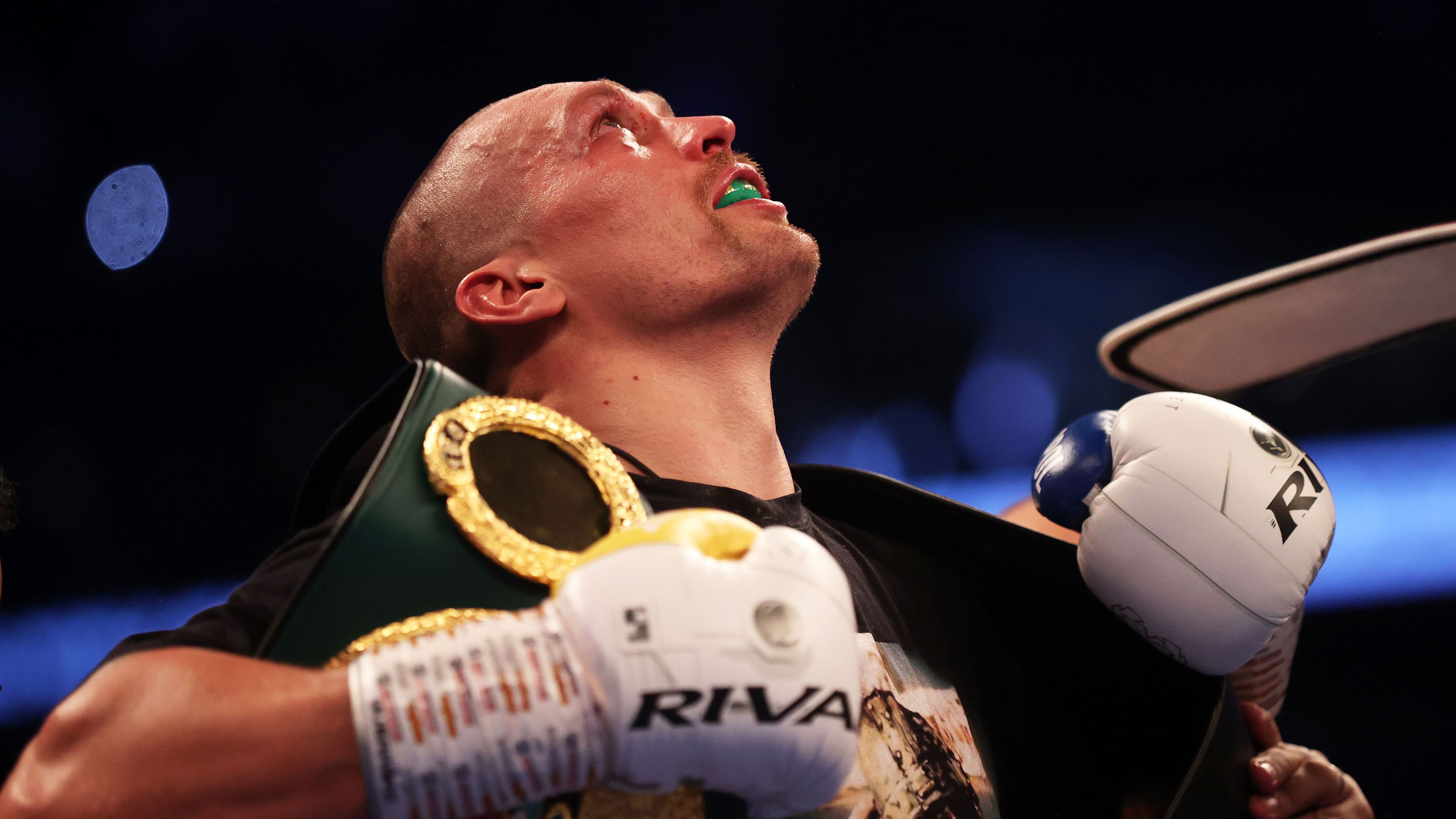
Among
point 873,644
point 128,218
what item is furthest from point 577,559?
point 128,218

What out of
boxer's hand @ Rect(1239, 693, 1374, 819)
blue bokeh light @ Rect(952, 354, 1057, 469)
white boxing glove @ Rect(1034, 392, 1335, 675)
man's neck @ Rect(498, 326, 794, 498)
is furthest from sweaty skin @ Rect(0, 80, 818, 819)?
blue bokeh light @ Rect(952, 354, 1057, 469)

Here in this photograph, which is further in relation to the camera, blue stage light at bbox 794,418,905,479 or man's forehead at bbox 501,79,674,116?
blue stage light at bbox 794,418,905,479

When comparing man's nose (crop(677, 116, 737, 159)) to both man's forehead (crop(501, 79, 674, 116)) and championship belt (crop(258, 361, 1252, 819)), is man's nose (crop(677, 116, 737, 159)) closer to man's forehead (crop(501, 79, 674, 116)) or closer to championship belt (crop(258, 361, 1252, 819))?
man's forehead (crop(501, 79, 674, 116))

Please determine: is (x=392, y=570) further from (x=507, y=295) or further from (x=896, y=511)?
(x=896, y=511)

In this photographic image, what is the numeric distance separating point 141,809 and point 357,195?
10.6 ft

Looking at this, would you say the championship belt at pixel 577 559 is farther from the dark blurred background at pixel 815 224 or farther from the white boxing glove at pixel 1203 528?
the dark blurred background at pixel 815 224

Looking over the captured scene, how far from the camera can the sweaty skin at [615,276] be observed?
1.60 m

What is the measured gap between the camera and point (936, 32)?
146 inches

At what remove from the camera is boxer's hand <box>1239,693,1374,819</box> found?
4.62 ft

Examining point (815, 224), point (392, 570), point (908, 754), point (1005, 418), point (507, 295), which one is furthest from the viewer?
point (815, 224)

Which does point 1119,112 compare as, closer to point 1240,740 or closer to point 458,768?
point 1240,740


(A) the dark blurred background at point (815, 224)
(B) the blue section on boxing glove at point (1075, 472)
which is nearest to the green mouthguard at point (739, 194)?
(B) the blue section on boxing glove at point (1075, 472)

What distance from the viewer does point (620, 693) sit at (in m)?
0.73

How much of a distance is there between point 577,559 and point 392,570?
19 cm
